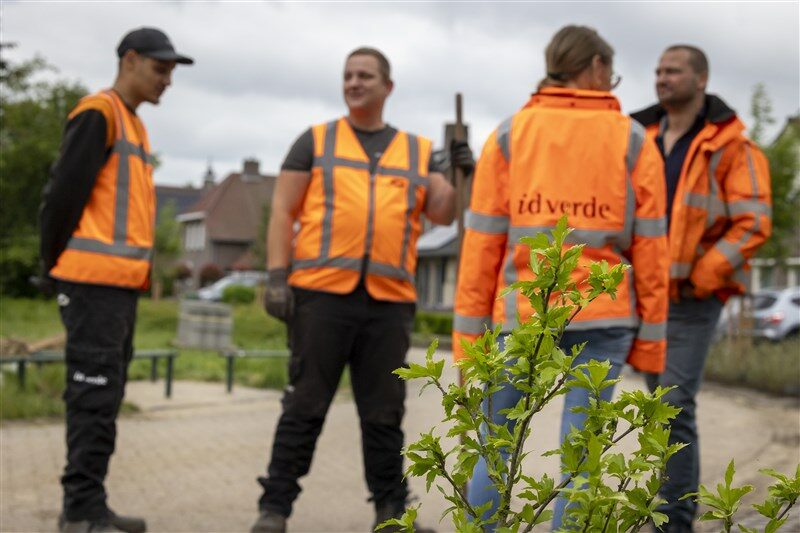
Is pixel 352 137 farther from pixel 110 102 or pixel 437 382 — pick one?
pixel 437 382

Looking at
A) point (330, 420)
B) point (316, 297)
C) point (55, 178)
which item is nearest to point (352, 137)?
point (316, 297)

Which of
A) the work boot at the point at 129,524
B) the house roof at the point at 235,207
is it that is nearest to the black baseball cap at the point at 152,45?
the work boot at the point at 129,524

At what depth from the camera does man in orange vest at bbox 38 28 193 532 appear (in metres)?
4.66

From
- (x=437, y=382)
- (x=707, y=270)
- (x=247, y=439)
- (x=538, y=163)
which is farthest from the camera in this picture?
(x=247, y=439)

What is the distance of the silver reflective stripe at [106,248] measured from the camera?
472cm

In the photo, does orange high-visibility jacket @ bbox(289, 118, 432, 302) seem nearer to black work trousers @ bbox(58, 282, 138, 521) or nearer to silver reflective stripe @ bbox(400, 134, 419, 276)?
silver reflective stripe @ bbox(400, 134, 419, 276)

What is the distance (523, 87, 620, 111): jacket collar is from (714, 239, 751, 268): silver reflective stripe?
52.9 inches

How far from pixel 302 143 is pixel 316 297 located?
27.1 inches

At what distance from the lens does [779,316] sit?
2397 centimetres

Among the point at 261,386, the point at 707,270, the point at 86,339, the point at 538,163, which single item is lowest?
the point at 261,386

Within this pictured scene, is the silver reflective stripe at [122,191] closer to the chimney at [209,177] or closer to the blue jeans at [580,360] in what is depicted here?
the blue jeans at [580,360]

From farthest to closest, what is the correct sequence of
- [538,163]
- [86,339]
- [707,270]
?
[707,270]
[86,339]
[538,163]

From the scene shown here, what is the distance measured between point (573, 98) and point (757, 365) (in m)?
10.8

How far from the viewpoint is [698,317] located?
5.09 meters
